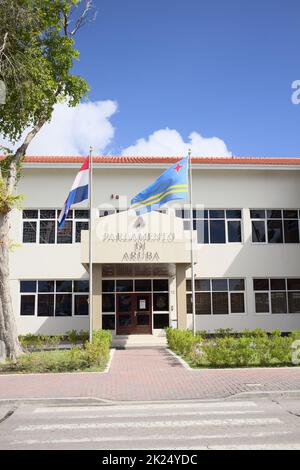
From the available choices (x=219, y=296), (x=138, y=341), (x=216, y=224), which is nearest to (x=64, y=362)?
(x=138, y=341)

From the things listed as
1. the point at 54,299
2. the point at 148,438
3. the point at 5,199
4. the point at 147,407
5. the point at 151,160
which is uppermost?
the point at 151,160

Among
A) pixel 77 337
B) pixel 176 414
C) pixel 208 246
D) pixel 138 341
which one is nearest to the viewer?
pixel 176 414

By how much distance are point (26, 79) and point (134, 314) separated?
13361 mm

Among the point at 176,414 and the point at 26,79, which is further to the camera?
the point at 26,79

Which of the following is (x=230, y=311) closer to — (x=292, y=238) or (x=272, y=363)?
(x=292, y=238)

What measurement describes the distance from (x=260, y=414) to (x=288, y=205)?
19.3m

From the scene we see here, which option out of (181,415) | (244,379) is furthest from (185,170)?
(181,415)

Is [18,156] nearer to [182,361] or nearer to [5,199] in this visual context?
[5,199]

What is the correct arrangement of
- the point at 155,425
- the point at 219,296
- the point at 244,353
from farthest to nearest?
1. the point at 219,296
2. the point at 244,353
3. the point at 155,425

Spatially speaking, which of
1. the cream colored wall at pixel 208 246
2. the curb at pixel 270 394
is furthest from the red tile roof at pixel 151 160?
the curb at pixel 270 394

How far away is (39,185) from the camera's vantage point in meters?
25.6

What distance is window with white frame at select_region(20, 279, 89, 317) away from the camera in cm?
2494

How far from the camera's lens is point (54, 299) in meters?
25.0

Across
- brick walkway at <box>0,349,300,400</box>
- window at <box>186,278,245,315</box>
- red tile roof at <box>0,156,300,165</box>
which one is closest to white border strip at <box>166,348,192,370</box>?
brick walkway at <box>0,349,300,400</box>
